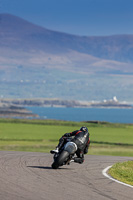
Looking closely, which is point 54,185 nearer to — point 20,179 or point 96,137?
point 20,179

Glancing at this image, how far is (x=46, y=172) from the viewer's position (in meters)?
17.0

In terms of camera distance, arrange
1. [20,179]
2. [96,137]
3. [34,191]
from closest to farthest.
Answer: [34,191] → [20,179] → [96,137]

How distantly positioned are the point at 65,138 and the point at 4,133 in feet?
99.2

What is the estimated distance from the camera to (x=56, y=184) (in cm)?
1412

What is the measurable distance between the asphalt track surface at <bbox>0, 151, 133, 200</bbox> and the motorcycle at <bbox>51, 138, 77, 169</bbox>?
250mm

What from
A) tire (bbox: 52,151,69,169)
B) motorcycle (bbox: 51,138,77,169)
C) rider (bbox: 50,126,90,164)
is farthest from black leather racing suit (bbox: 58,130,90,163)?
tire (bbox: 52,151,69,169)

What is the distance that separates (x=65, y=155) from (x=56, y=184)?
389 centimetres

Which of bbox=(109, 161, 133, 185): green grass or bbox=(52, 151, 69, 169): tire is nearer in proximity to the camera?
bbox=(109, 161, 133, 185): green grass

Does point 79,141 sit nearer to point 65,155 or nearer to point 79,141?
point 79,141

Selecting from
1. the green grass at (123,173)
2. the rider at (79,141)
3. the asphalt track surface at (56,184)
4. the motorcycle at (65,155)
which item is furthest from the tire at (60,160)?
the green grass at (123,173)

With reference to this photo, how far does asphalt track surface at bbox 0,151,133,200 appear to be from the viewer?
12.1 metres

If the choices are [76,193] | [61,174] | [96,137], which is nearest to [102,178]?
[61,174]

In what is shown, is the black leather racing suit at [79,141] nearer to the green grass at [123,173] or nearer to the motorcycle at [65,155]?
the motorcycle at [65,155]

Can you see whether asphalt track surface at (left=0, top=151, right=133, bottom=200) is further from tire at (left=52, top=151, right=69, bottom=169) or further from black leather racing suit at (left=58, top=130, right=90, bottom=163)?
black leather racing suit at (left=58, top=130, right=90, bottom=163)
